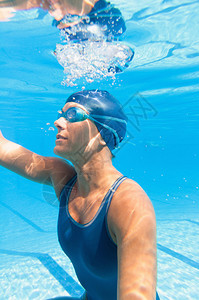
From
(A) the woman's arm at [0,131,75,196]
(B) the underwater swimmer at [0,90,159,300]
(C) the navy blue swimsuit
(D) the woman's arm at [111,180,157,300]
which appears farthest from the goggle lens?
(D) the woman's arm at [111,180,157,300]

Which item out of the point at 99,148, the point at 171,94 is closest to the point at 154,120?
the point at 171,94

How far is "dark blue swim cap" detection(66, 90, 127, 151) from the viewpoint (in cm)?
263

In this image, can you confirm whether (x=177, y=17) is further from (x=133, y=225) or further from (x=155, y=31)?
(x=133, y=225)

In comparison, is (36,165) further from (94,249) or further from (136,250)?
(136,250)

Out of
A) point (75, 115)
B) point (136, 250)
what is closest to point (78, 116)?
point (75, 115)

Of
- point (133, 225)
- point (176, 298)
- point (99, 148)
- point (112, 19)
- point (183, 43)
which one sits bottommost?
point (176, 298)

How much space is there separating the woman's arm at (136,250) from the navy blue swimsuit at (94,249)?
223 mm

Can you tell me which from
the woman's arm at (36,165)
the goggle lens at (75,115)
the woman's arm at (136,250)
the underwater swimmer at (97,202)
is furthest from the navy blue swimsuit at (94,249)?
the goggle lens at (75,115)

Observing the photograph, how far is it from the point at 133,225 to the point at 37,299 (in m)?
5.88

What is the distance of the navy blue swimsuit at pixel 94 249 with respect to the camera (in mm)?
2033

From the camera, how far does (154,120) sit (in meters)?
32.6

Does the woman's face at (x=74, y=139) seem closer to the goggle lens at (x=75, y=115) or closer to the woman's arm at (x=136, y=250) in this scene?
the goggle lens at (x=75, y=115)

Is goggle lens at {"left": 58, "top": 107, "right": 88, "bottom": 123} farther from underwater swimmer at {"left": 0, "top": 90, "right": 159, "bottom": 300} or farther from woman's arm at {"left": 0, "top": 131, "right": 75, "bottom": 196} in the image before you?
woman's arm at {"left": 0, "top": 131, "right": 75, "bottom": 196}

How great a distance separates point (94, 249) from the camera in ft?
6.75
